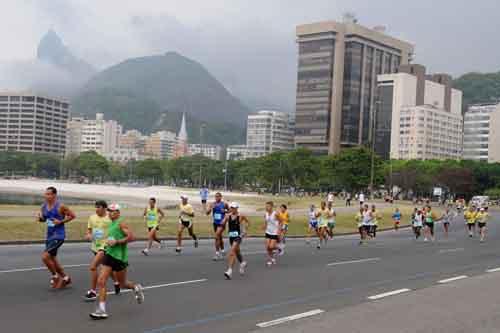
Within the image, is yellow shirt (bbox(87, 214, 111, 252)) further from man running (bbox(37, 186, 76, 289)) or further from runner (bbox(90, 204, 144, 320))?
runner (bbox(90, 204, 144, 320))

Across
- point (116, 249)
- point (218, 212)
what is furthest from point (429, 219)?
point (116, 249)

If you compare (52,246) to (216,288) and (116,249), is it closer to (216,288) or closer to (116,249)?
(116,249)

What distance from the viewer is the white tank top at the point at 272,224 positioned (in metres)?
18.8

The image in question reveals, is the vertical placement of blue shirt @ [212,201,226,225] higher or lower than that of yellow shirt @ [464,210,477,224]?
higher

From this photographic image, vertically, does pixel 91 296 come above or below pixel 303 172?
below

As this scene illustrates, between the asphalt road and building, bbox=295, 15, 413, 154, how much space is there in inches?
6622

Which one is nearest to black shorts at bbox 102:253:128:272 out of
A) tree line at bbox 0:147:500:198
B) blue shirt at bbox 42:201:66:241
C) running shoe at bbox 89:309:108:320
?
running shoe at bbox 89:309:108:320

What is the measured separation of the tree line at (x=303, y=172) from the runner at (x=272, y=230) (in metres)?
85.4

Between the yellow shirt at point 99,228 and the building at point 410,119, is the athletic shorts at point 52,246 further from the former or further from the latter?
the building at point 410,119

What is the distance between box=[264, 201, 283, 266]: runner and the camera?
18.6m

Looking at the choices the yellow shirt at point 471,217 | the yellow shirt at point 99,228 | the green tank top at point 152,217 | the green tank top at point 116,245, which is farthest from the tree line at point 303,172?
the green tank top at point 116,245

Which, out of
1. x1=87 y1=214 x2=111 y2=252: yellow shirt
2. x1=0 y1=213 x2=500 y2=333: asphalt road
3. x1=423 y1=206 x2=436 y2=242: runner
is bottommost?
x1=0 y1=213 x2=500 y2=333: asphalt road

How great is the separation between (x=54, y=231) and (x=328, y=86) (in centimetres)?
18289

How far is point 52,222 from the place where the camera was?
12.5 metres
